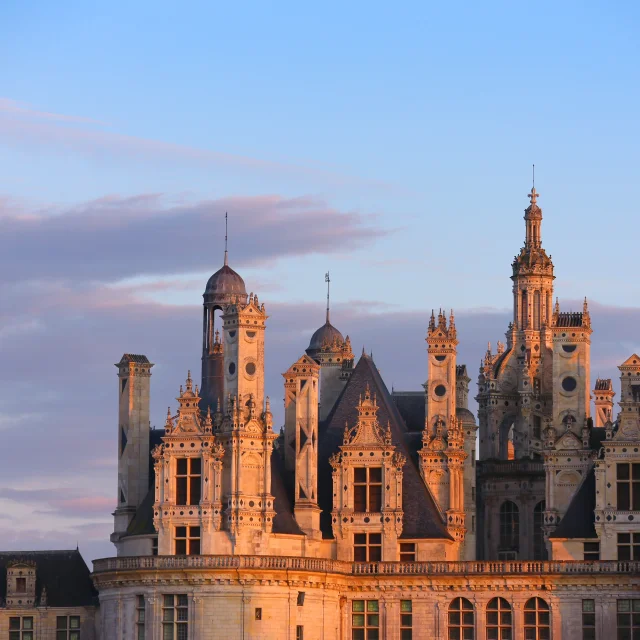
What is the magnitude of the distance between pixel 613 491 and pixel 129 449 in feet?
69.0

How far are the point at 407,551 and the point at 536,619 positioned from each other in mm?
6354

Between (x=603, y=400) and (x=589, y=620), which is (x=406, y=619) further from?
(x=603, y=400)

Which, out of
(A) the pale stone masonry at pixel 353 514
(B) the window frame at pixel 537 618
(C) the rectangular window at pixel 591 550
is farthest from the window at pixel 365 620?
(C) the rectangular window at pixel 591 550

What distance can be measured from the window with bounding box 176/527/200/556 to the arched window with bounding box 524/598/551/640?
1410 centimetres

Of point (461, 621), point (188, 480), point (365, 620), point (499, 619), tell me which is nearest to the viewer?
point (188, 480)

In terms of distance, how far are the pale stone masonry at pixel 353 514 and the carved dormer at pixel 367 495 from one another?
0.20 feet

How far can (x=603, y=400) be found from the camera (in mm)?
134375

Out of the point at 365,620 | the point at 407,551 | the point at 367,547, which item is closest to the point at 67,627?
the point at 365,620

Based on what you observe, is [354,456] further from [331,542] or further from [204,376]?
[204,376]

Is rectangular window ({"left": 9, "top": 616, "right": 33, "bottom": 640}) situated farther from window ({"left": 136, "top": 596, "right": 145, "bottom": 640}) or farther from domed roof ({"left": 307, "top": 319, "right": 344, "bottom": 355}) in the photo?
domed roof ({"left": 307, "top": 319, "right": 344, "bottom": 355})

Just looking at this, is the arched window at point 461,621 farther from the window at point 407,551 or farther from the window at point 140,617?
the window at point 140,617

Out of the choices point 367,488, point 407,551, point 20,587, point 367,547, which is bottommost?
point 20,587

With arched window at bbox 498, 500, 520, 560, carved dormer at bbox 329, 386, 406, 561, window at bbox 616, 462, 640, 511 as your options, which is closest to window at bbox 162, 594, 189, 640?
carved dormer at bbox 329, 386, 406, 561

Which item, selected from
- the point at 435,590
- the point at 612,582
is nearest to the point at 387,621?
the point at 435,590
